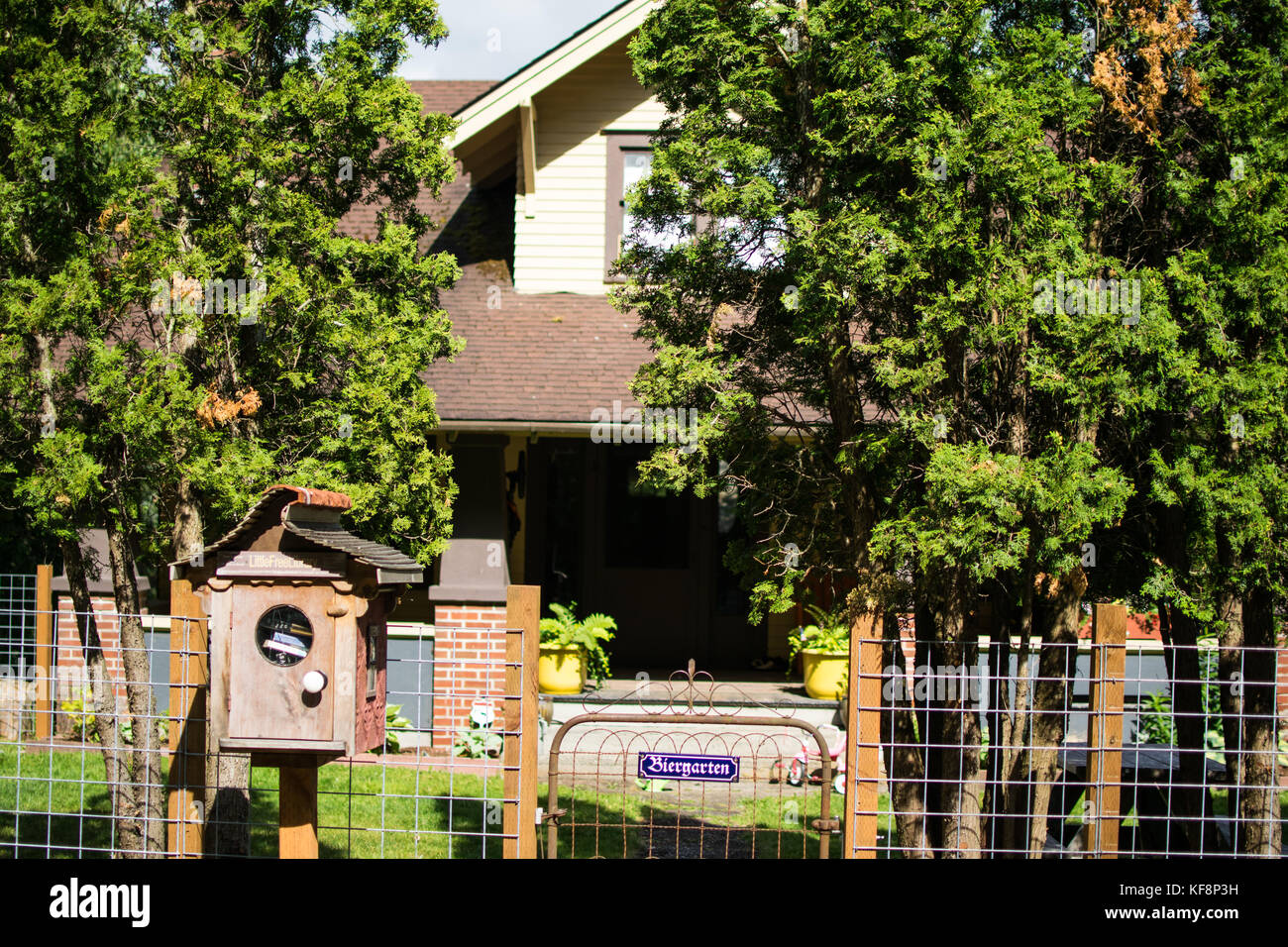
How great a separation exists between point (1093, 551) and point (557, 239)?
286 inches

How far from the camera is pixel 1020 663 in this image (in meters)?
5.99

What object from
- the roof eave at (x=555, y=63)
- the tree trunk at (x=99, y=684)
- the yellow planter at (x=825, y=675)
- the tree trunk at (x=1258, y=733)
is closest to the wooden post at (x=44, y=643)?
the tree trunk at (x=99, y=684)

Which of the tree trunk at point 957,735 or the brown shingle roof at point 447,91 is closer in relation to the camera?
the tree trunk at point 957,735

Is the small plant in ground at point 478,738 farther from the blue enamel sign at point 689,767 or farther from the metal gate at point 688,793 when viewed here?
the blue enamel sign at point 689,767

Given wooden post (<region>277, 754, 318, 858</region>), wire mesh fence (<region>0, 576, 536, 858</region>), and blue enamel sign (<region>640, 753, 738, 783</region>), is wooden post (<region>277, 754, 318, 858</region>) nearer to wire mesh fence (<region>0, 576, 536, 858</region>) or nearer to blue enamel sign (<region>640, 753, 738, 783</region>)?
wire mesh fence (<region>0, 576, 536, 858</region>)

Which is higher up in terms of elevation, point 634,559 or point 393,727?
point 634,559

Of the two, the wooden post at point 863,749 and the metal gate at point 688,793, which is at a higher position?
the wooden post at point 863,749

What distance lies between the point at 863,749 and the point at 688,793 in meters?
4.56

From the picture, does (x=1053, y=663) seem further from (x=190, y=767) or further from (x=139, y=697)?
(x=139, y=697)

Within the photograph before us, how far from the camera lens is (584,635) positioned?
36.9 ft

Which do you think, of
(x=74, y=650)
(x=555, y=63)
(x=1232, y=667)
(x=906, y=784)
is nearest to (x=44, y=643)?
(x=74, y=650)

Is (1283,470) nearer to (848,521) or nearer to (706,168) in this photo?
(848,521)

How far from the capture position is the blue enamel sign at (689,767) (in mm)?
5477
